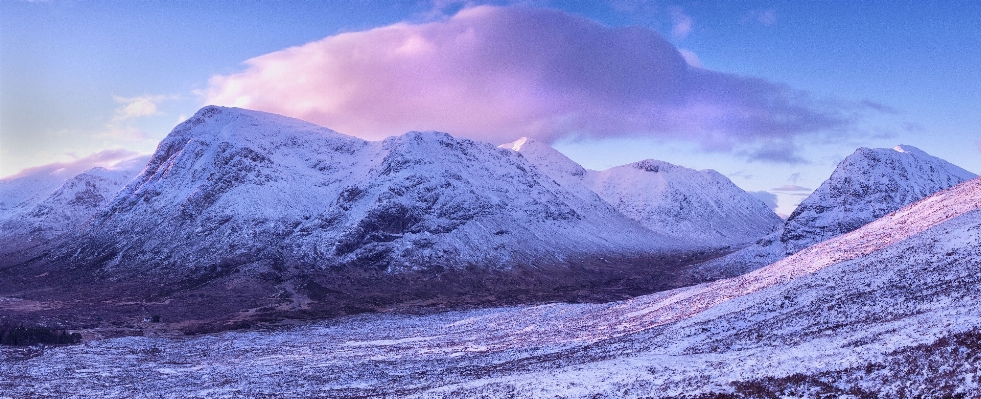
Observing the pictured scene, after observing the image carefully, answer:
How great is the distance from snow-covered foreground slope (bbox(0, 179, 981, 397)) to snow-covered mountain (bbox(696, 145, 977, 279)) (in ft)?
221

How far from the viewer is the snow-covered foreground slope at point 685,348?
35.2 metres

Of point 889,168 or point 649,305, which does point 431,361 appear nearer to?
point 649,305

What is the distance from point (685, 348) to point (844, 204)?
440 feet

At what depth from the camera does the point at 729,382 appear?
3638 centimetres

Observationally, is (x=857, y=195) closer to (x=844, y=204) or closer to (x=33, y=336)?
(x=844, y=204)

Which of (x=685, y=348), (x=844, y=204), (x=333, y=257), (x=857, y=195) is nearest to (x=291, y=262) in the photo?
(x=333, y=257)

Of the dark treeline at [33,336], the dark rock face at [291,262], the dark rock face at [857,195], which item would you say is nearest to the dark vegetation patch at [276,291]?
the dark rock face at [291,262]

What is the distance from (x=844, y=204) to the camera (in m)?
160

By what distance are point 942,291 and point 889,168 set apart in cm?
15471

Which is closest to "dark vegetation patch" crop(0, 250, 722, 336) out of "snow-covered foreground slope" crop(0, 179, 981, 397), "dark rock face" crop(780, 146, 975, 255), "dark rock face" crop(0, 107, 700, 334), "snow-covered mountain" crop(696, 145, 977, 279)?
"dark rock face" crop(0, 107, 700, 334)

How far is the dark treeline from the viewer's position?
75.0m

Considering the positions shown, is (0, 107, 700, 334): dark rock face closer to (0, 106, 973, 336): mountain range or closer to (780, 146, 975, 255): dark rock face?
(0, 106, 973, 336): mountain range

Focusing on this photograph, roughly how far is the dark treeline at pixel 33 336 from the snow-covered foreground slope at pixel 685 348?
4516mm

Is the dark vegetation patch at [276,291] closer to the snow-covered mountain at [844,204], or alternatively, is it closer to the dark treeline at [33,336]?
the dark treeline at [33,336]
